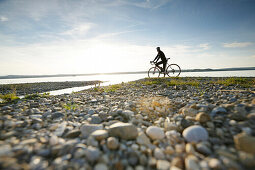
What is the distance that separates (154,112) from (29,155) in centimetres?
256

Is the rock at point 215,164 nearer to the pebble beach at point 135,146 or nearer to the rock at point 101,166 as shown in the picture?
the pebble beach at point 135,146

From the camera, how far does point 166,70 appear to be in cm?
1332

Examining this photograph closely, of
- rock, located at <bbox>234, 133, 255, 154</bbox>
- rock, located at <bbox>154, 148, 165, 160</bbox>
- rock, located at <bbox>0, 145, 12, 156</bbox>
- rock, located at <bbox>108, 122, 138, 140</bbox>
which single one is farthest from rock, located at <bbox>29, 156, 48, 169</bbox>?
rock, located at <bbox>234, 133, 255, 154</bbox>

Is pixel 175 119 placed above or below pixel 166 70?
below

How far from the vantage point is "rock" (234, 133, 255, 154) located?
1.37m

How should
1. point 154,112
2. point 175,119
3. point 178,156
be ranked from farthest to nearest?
point 154,112, point 175,119, point 178,156

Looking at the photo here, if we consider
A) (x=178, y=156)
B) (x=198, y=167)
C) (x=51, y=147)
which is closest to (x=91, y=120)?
(x=51, y=147)

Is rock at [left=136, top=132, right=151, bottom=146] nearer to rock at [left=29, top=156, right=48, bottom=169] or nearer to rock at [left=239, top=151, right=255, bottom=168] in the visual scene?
rock at [left=239, top=151, right=255, bottom=168]

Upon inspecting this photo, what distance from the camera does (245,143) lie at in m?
1.42

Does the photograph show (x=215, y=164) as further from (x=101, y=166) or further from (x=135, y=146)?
(x=101, y=166)

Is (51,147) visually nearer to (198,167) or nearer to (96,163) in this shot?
(96,163)

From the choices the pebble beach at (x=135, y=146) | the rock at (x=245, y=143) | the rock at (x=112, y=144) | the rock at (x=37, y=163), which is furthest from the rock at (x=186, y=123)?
the rock at (x=37, y=163)

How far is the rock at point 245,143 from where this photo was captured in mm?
1368

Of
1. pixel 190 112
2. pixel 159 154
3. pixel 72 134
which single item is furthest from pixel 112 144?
pixel 190 112
